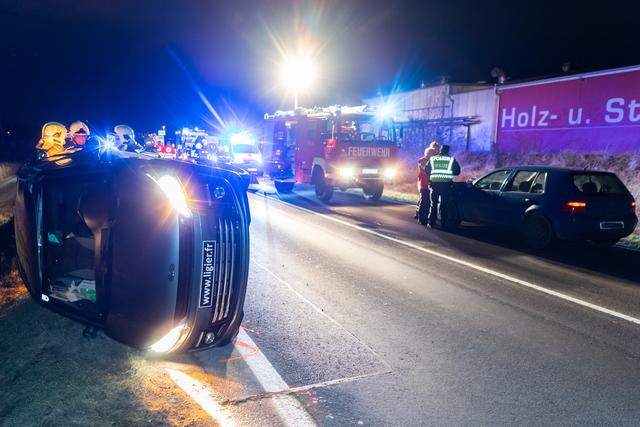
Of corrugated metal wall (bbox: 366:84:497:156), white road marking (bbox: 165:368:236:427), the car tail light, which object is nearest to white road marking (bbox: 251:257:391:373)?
white road marking (bbox: 165:368:236:427)

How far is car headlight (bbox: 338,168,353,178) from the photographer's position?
15414 millimetres

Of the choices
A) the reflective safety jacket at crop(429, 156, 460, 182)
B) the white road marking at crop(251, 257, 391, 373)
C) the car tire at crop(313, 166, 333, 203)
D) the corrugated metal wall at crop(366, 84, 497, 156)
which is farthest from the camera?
the corrugated metal wall at crop(366, 84, 497, 156)

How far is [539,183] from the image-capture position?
365 inches

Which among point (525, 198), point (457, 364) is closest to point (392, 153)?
point (525, 198)

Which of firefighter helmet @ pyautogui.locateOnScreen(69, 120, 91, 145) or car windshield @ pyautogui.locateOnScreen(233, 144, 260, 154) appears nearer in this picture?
firefighter helmet @ pyautogui.locateOnScreen(69, 120, 91, 145)

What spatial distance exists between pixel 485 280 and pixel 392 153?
9.22m

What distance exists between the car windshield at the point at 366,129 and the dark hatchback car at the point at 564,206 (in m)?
6.24

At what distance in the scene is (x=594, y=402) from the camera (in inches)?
144

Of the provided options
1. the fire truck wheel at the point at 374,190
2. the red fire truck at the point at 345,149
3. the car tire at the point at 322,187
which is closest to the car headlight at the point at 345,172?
the red fire truck at the point at 345,149

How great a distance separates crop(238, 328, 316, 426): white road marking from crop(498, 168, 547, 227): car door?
6583 mm

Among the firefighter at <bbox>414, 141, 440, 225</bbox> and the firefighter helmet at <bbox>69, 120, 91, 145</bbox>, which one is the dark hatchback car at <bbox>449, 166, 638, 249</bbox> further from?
the firefighter helmet at <bbox>69, 120, 91, 145</bbox>

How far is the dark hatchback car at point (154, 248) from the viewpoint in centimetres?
349

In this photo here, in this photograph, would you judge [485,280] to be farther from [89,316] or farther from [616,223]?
[89,316]

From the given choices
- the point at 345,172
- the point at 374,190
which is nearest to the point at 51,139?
the point at 345,172
